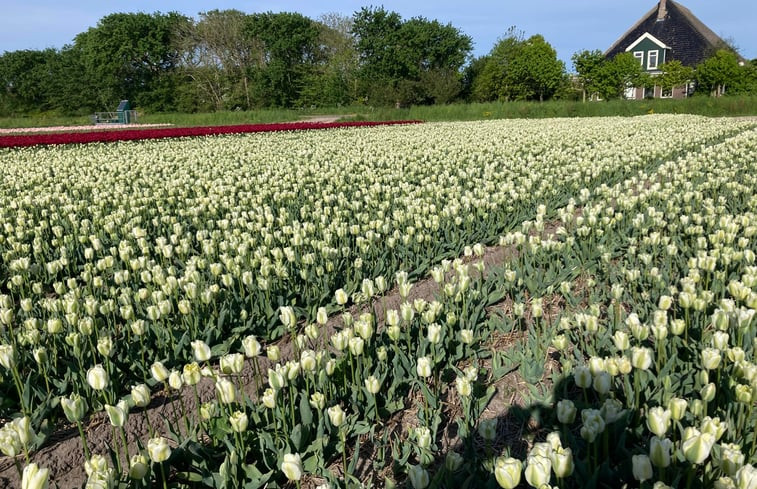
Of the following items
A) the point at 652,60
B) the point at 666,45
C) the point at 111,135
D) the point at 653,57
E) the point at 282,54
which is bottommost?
the point at 111,135

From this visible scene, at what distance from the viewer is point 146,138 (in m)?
22.7

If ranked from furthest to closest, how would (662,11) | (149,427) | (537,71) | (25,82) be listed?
(25,82), (662,11), (537,71), (149,427)

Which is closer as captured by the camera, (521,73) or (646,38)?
(521,73)

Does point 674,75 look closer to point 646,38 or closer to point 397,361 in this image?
point 646,38

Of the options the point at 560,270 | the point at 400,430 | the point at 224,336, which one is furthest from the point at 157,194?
the point at 400,430

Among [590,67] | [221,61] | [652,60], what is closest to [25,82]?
[221,61]

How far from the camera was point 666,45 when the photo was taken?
191 feet

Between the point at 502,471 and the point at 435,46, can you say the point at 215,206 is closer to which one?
the point at 502,471

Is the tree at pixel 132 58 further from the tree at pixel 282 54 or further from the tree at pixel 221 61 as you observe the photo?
the tree at pixel 282 54

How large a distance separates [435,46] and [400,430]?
202 feet

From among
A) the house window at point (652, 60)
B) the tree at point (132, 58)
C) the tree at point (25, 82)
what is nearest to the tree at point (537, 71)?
the house window at point (652, 60)

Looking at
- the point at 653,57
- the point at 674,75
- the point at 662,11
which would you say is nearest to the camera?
the point at 674,75

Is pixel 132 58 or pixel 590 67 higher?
pixel 132 58

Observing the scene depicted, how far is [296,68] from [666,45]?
4045 cm
